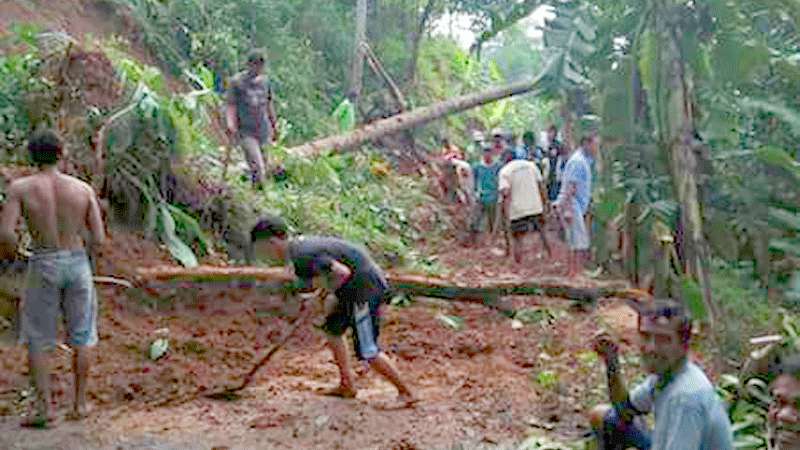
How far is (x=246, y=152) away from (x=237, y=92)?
2.19 feet

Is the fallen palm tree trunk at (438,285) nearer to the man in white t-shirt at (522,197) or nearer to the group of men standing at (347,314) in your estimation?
the group of men standing at (347,314)

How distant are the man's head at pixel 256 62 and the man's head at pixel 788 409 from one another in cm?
853

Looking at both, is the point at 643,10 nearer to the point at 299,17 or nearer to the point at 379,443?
the point at 379,443

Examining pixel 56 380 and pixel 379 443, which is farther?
pixel 56 380

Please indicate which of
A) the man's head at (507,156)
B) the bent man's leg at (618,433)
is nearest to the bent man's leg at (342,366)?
the bent man's leg at (618,433)

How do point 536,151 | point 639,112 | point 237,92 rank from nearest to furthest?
point 639,112 → point 237,92 → point 536,151

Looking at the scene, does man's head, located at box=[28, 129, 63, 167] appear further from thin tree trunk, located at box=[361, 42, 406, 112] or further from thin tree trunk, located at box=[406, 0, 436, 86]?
thin tree trunk, located at box=[406, 0, 436, 86]

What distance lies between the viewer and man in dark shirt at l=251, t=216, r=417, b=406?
6.82m

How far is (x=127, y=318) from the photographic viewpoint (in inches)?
344

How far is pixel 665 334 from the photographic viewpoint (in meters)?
4.02

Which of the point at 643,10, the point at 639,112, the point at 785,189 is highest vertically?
the point at 643,10

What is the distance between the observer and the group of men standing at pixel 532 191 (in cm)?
1127

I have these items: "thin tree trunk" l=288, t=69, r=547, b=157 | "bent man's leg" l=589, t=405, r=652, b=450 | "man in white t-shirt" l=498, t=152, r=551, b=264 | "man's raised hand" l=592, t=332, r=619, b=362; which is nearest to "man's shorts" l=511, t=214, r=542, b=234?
"man in white t-shirt" l=498, t=152, r=551, b=264

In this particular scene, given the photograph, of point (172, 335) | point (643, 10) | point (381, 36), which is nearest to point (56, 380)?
point (172, 335)
